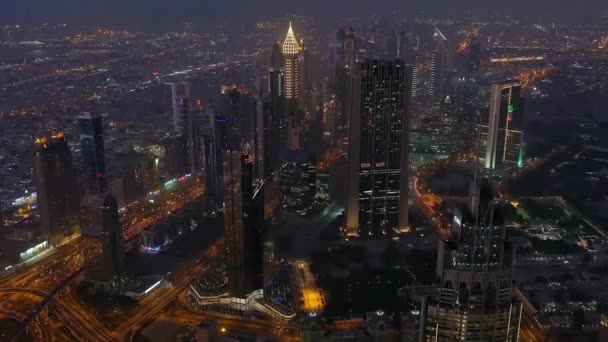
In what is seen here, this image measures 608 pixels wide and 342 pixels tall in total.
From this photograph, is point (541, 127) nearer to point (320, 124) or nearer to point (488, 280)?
point (320, 124)

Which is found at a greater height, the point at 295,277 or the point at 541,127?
the point at 541,127

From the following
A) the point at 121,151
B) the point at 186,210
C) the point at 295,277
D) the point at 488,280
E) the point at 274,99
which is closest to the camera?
the point at 488,280

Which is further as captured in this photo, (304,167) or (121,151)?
(121,151)

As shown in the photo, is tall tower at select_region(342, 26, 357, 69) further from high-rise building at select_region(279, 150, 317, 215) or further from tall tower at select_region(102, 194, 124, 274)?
tall tower at select_region(102, 194, 124, 274)

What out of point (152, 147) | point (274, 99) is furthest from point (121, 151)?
point (274, 99)

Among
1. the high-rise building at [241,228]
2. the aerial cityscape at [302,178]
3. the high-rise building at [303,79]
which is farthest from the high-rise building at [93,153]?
the high-rise building at [303,79]

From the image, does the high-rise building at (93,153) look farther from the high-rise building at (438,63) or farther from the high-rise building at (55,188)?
the high-rise building at (438,63)
